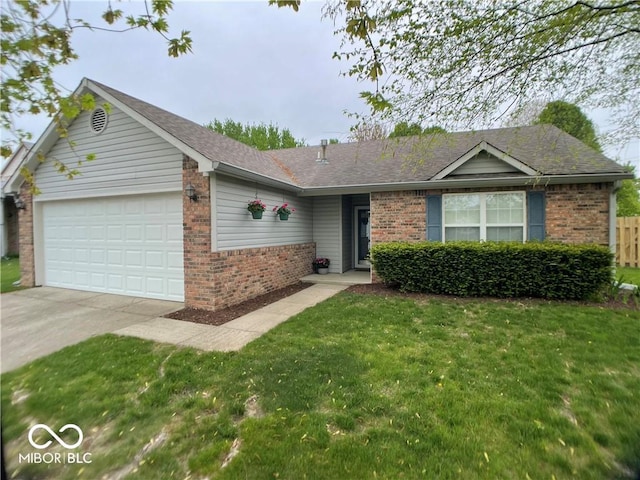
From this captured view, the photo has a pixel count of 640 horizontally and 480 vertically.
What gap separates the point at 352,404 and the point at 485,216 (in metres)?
7.37

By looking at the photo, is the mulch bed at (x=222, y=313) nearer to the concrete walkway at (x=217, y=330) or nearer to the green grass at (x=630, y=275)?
the concrete walkway at (x=217, y=330)

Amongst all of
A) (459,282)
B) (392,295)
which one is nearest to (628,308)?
(459,282)

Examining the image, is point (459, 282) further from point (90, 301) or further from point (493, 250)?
point (90, 301)

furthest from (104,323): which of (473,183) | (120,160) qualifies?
(473,183)

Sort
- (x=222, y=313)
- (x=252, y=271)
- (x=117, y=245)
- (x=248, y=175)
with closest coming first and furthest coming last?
(x=222, y=313)
(x=248, y=175)
(x=252, y=271)
(x=117, y=245)

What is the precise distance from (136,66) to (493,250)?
25.9 ft

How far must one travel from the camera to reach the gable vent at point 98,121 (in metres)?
7.65

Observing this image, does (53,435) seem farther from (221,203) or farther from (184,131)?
(184,131)

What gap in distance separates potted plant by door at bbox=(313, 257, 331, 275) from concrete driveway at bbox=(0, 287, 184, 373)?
16.8 feet

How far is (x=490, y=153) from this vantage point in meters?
8.27

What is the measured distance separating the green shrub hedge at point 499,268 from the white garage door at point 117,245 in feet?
17.0

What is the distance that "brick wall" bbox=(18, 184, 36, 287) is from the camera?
916cm

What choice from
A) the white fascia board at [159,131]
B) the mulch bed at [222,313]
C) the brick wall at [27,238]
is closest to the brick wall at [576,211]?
the mulch bed at [222,313]

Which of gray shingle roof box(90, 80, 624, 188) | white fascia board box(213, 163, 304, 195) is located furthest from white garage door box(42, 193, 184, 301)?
gray shingle roof box(90, 80, 624, 188)
